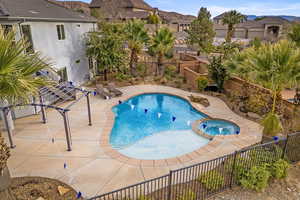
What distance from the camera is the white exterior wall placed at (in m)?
12.8

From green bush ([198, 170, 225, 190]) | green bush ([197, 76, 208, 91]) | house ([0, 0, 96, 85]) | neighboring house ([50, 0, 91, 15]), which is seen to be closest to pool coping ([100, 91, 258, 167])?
green bush ([198, 170, 225, 190])

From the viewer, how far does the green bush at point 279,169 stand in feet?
22.7

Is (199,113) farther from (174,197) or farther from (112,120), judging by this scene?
(174,197)

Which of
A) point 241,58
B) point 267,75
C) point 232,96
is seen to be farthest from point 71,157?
point 232,96

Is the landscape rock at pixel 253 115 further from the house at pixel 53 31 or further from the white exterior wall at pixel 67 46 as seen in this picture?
the house at pixel 53 31

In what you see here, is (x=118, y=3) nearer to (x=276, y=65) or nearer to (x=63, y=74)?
(x=63, y=74)

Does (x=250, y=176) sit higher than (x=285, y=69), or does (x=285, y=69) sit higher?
(x=285, y=69)

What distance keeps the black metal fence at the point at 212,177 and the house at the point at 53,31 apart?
27.3 feet

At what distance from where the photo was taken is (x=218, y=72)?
50.6 ft

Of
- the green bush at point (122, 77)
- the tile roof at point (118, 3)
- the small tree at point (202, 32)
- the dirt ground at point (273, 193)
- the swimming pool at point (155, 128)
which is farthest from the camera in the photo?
the tile roof at point (118, 3)

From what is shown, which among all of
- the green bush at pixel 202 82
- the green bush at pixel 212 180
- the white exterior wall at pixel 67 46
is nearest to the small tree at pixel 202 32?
the green bush at pixel 202 82

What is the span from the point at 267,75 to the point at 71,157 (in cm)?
840

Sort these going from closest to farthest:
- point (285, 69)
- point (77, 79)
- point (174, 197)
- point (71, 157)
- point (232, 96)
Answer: point (174, 197) → point (285, 69) → point (71, 157) → point (232, 96) → point (77, 79)

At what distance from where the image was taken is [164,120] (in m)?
13.7
